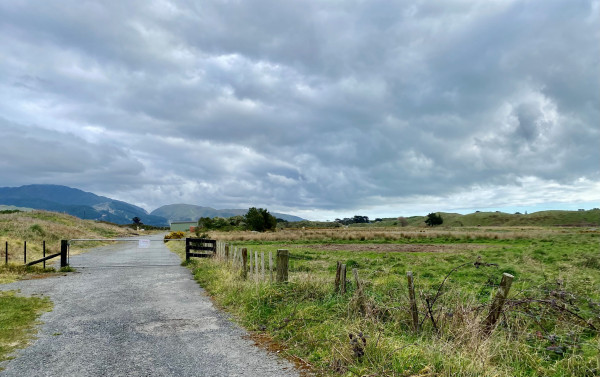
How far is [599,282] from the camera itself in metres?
12.8

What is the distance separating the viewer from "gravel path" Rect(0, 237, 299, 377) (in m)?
6.25

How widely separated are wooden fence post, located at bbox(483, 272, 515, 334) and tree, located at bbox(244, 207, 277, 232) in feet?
266

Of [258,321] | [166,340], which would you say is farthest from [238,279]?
[166,340]

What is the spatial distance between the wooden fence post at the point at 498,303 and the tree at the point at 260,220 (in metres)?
81.1

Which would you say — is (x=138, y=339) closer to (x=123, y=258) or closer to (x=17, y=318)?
(x=17, y=318)

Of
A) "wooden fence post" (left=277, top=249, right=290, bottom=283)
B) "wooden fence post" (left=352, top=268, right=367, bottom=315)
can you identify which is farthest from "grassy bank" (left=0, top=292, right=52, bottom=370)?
"wooden fence post" (left=352, top=268, right=367, bottom=315)

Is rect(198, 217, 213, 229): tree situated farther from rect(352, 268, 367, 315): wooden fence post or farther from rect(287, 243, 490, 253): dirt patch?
rect(352, 268, 367, 315): wooden fence post

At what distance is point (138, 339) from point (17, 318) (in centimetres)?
402

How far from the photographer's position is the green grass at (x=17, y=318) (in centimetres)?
760

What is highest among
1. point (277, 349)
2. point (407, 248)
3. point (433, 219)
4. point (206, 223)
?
point (206, 223)

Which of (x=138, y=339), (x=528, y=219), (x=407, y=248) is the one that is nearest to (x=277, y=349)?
(x=138, y=339)

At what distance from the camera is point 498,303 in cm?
629

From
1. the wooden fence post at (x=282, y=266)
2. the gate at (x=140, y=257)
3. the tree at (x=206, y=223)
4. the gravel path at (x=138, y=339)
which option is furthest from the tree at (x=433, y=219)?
the wooden fence post at (x=282, y=266)

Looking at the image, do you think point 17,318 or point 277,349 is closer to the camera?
point 277,349
